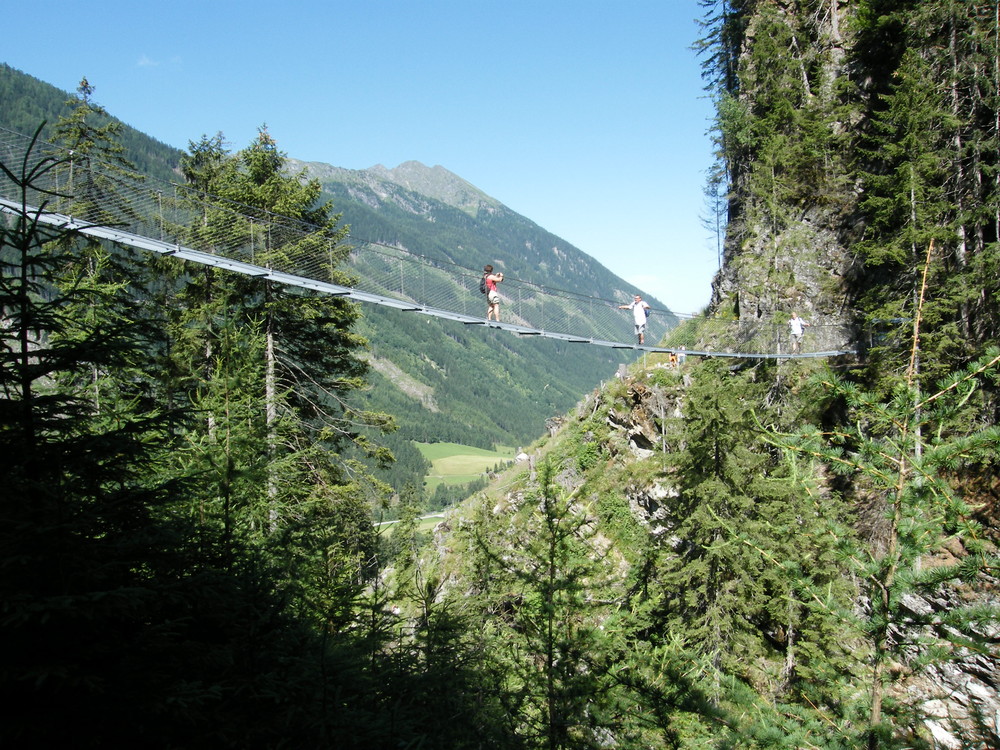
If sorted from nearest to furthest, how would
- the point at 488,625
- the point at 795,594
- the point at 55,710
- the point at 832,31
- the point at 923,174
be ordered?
the point at 55,710 → the point at 488,625 → the point at 795,594 → the point at 923,174 → the point at 832,31

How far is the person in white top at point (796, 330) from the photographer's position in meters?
14.2

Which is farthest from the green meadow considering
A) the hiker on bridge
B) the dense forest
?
the hiker on bridge

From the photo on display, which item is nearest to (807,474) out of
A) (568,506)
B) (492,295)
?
(568,506)

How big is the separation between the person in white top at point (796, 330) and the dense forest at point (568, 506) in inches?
21.8

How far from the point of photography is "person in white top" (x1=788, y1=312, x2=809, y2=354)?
14.2 meters

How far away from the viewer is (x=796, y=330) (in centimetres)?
1417

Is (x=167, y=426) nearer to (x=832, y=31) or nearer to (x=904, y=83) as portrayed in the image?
(x=904, y=83)

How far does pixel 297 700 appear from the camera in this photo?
3.15 metres

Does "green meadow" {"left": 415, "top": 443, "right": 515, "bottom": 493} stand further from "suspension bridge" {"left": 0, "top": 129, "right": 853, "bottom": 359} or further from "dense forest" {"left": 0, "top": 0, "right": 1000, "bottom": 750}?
"suspension bridge" {"left": 0, "top": 129, "right": 853, "bottom": 359}

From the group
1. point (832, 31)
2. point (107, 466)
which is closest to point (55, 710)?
point (107, 466)

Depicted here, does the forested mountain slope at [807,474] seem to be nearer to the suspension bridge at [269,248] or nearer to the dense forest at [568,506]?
the dense forest at [568,506]

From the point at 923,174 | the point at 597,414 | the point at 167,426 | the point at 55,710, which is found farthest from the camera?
the point at 597,414

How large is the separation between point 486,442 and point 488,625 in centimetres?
13158

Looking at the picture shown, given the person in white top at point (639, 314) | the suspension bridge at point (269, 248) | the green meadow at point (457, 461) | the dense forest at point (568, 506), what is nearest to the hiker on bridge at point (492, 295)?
the suspension bridge at point (269, 248)
